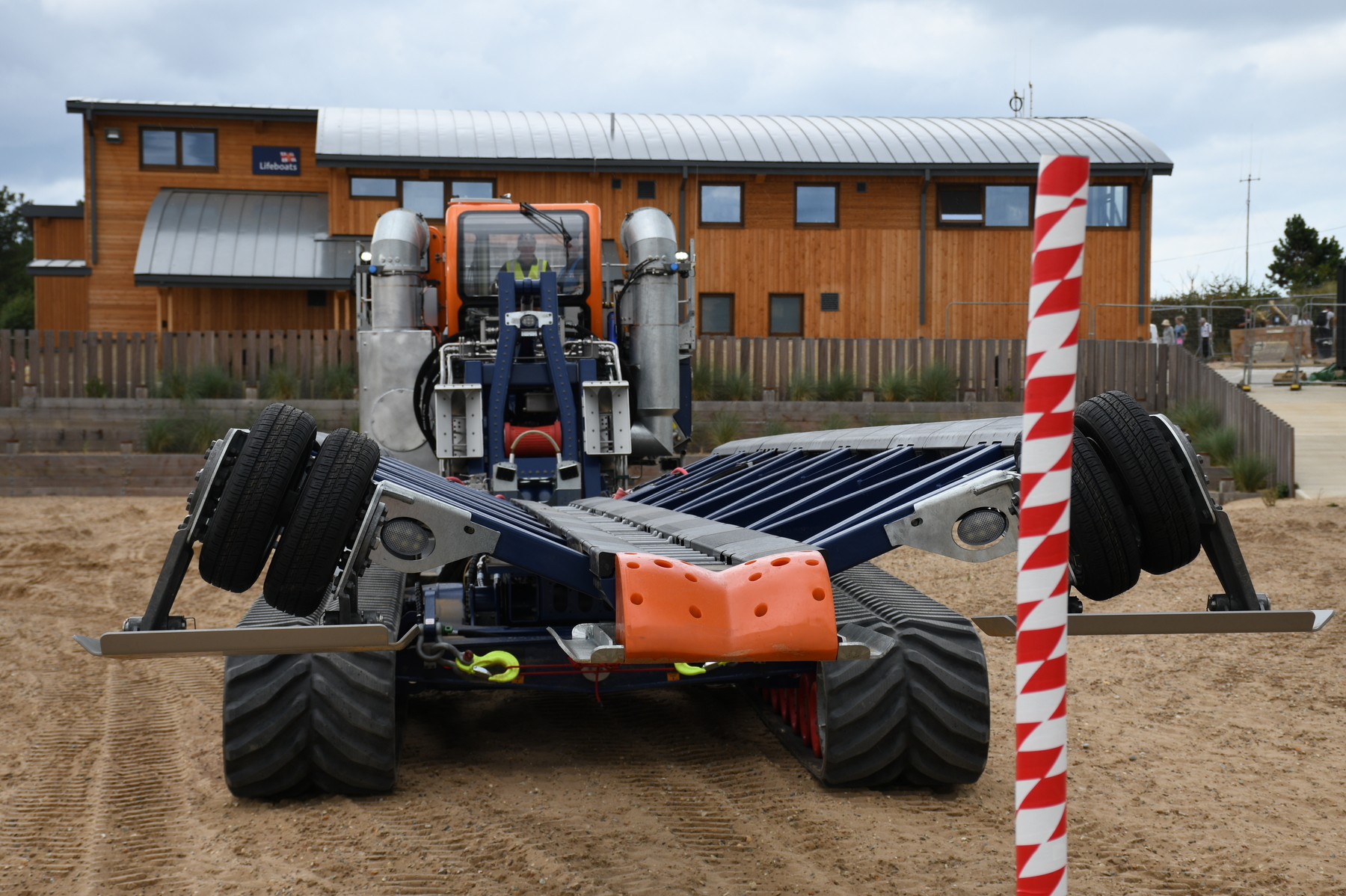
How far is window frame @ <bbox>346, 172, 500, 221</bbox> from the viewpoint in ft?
79.0

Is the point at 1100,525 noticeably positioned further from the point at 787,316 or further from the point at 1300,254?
the point at 1300,254

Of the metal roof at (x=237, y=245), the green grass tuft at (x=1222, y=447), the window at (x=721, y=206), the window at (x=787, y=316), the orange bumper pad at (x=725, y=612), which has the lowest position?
the green grass tuft at (x=1222, y=447)

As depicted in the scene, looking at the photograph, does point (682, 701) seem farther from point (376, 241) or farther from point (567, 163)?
point (567, 163)

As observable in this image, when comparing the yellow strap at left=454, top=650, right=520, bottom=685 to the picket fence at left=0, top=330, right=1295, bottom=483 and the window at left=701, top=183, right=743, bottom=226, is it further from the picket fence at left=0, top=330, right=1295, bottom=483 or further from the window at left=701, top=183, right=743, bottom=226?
the window at left=701, top=183, right=743, bottom=226

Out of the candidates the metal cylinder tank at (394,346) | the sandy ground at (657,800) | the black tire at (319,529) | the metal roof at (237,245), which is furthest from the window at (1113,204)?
the black tire at (319,529)

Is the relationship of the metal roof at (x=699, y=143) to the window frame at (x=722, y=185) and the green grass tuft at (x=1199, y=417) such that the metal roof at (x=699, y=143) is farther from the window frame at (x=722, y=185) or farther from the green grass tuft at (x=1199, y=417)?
the green grass tuft at (x=1199, y=417)

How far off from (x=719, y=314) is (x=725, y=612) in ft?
72.3

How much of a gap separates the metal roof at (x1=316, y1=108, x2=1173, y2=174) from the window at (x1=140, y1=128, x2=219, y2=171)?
104 inches

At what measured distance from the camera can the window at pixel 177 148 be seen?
82.8 ft

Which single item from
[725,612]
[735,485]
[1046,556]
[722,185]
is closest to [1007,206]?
[722,185]

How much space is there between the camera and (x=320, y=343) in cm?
2008

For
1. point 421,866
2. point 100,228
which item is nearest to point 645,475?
point 421,866

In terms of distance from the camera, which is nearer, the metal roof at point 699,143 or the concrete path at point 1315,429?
the concrete path at point 1315,429

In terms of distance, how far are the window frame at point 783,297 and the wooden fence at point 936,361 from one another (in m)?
4.74
